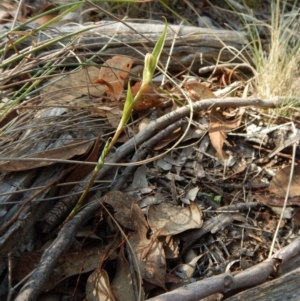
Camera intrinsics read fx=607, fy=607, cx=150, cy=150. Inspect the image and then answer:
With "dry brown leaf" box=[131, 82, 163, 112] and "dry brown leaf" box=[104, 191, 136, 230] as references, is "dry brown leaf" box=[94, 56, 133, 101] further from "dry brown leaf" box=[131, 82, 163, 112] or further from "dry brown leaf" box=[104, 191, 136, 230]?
"dry brown leaf" box=[104, 191, 136, 230]

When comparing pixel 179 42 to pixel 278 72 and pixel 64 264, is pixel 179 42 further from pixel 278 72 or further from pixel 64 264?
pixel 64 264

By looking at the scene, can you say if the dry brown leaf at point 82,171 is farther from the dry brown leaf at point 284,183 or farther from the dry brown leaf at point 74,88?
the dry brown leaf at point 284,183

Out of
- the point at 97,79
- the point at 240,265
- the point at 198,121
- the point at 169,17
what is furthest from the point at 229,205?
the point at 169,17

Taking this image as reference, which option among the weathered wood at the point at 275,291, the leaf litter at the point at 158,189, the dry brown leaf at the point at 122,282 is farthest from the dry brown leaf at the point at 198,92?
the weathered wood at the point at 275,291

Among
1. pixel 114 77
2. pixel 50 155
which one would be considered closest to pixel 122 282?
pixel 50 155

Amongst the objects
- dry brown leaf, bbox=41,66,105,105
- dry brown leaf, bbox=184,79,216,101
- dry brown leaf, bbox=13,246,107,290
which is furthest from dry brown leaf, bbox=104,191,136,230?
dry brown leaf, bbox=184,79,216,101

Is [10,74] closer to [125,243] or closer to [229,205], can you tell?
[125,243]
